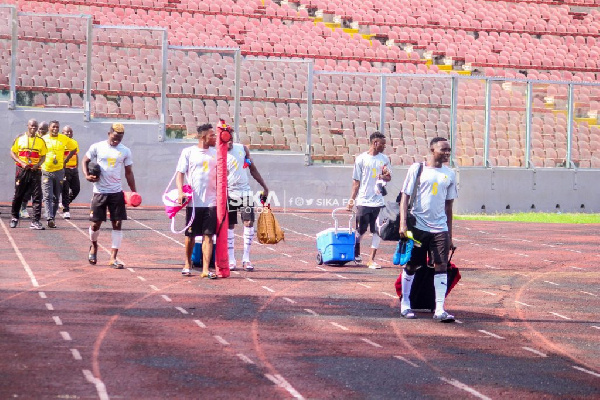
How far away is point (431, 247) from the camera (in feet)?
38.5

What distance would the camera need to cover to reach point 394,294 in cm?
1366

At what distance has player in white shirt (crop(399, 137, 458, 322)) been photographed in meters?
11.7

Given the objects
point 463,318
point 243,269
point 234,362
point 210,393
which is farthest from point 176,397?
point 243,269

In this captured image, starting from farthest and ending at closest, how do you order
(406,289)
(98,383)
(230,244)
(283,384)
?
(230,244) → (406,289) → (283,384) → (98,383)

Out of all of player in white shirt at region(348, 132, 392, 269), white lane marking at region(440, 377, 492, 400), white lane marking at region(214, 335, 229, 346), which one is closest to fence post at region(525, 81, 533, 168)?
player in white shirt at region(348, 132, 392, 269)

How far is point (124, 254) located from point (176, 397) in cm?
996

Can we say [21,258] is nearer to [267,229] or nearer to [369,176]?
[267,229]

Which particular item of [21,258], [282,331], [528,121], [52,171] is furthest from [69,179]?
[282,331]

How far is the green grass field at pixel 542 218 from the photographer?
27770mm

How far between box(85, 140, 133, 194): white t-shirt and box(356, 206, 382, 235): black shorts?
3.61 metres

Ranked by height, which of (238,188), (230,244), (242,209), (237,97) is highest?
(237,97)

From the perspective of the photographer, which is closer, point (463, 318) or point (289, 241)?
point (463, 318)

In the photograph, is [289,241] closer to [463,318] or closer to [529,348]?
[463,318]

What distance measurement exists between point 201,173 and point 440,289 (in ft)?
14.1
